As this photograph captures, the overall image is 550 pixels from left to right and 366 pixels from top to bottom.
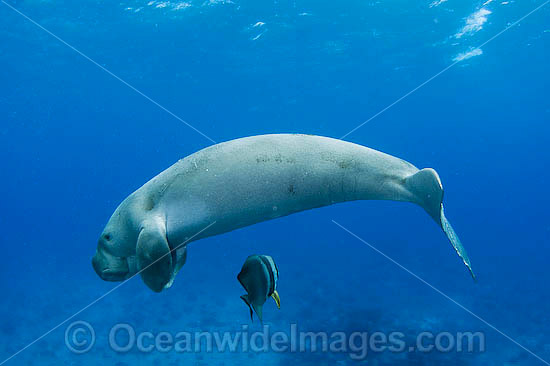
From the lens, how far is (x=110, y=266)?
3.27 metres

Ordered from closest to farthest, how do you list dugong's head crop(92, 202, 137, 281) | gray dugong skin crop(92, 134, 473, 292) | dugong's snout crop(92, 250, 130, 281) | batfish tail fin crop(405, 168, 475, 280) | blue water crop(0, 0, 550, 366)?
batfish tail fin crop(405, 168, 475, 280) < gray dugong skin crop(92, 134, 473, 292) < dugong's head crop(92, 202, 137, 281) < dugong's snout crop(92, 250, 130, 281) < blue water crop(0, 0, 550, 366)

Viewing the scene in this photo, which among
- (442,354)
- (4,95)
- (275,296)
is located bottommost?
(442,354)

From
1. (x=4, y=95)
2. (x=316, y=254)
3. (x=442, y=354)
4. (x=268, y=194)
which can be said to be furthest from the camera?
(x=4, y=95)

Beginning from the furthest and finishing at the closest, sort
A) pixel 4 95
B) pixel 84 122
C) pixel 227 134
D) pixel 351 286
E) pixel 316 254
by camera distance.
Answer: pixel 227 134, pixel 84 122, pixel 4 95, pixel 316 254, pixel 351 286

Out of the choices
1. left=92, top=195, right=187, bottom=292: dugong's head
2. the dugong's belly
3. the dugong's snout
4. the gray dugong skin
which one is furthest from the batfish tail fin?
the dugong's snout

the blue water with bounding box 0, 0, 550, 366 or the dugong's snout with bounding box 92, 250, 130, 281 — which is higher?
the dugong's snout with bounding box 92, 250, 130, 281

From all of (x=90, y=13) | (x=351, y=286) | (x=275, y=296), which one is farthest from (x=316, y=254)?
(x=275, y=296)

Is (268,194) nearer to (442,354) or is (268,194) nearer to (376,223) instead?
(442,354)

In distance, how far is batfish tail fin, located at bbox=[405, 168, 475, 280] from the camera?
8.66ft

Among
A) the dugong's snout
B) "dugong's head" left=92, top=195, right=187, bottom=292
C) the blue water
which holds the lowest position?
the blue water

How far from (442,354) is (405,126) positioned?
4866 centimetres

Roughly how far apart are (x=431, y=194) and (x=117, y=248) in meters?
2.41

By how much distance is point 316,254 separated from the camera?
26172 millimetres

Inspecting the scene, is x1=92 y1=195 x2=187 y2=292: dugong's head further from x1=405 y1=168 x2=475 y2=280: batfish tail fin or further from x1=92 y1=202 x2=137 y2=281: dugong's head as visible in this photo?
x1=405 y1=168 x2=475 y2=280: batfish tail fin
